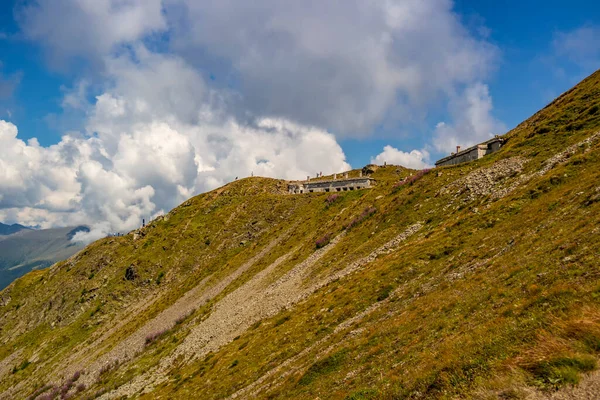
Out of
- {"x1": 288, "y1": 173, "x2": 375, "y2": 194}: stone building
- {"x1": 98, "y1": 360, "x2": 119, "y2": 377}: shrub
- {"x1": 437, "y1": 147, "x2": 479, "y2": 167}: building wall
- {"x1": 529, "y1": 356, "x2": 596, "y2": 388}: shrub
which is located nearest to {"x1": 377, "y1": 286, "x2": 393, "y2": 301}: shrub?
{"x1": 529, "y1": 356, "x2": 596, "y2": 388}: shrub

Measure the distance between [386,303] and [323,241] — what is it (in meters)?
33.2

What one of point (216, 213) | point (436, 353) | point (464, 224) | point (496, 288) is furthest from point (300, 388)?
point (216, 213)

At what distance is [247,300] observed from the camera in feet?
183

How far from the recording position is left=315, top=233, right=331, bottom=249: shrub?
2426 inches

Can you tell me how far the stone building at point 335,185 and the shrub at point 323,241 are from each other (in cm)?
5135

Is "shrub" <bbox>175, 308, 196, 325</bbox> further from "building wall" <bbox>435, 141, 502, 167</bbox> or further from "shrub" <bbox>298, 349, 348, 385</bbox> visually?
"building wall" <bbox>435, 141, 502, 167</bbox>

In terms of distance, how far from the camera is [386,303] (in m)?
29.4

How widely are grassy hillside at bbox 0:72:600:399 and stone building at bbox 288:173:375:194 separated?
48.2 ft

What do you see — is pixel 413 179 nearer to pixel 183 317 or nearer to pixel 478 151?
pixel 478 151

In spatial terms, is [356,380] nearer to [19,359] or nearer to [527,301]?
[527,301]

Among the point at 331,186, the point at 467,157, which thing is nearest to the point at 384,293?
the point at 467,157

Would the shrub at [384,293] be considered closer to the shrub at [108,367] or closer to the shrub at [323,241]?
the shrub at [323,241]

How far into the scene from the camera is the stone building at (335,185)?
369 feet

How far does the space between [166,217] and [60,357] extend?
5864cm
